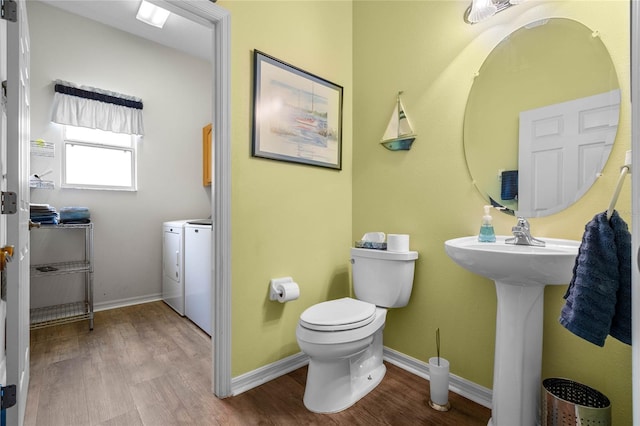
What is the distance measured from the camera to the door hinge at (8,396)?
1117 millimetres

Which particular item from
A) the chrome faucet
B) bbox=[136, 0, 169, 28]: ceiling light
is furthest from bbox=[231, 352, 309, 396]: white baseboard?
bbox=[136, 0, 169, 28]: ceiling light

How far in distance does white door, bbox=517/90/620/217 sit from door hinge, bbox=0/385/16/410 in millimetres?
2154

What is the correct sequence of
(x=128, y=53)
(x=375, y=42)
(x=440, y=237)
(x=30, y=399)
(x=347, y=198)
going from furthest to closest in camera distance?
(x=128, y=53)
(x=347, y=198)
(x=375, y=42)
(x=440, y=237)
(x=30, y=399)

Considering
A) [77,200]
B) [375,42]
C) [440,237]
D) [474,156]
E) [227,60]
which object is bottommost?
[440,237]

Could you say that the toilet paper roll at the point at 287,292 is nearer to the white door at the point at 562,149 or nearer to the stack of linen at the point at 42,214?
the white door at the point at 562,149

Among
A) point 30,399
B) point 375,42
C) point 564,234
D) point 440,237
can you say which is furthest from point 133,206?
point 564,234

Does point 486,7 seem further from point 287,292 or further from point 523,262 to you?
point 287,292

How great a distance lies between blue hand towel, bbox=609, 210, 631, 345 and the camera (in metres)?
0.88

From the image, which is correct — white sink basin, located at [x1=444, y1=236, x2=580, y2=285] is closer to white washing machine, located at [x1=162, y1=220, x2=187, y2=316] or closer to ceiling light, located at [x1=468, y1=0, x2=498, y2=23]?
ceiling light, located at [x1=468, y1=0, x2=498, y2=23]

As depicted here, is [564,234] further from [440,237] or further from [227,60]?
[227,60]

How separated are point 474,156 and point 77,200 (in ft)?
10.6

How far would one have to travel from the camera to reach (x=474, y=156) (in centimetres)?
164

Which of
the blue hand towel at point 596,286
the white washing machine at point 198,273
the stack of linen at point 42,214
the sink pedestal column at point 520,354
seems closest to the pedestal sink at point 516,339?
the sink pedestal column at point 520,354

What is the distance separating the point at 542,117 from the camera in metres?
1.44
